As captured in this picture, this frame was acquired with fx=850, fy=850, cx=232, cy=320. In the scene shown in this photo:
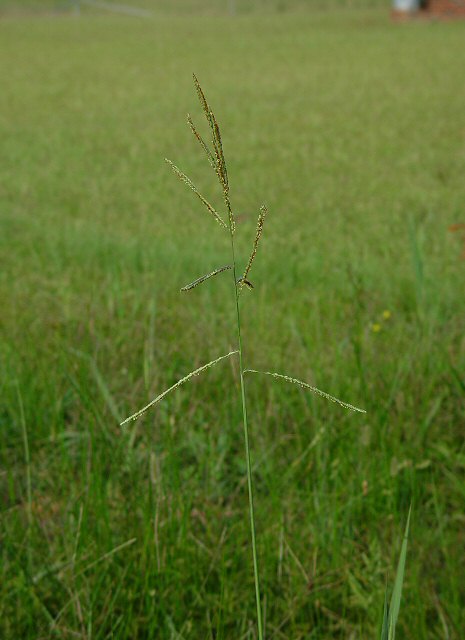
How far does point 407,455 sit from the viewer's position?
185 cm

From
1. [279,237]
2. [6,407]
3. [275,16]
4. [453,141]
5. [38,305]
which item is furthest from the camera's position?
[275,16]

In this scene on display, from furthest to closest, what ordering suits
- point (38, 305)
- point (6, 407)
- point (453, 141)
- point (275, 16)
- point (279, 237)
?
point (275, 16) < point (453, 141) < point (279, 237) < point (38, 305) < point (6, 407)

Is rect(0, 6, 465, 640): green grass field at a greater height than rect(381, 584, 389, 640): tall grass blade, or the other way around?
rect(381, 584, 389, 640): tall grass blade

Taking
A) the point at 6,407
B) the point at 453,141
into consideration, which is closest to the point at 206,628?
the point at 6,407

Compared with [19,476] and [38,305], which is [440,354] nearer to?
[19,476]

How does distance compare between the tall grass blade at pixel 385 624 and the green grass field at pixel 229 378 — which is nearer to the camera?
the tall grass blade at pixel 385 624

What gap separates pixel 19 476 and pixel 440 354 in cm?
109

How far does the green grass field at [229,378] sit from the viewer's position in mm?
1393

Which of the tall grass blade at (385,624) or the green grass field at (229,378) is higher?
the tall grass blade at (385,624)

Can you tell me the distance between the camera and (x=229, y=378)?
2.24m

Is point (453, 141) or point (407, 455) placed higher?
point (453, 141)

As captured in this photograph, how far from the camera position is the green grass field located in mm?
1393

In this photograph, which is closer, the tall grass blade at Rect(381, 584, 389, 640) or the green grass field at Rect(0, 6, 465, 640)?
the tall grass blade at Rect(381, 584, 389, 640)

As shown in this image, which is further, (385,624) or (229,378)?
(229,378)
